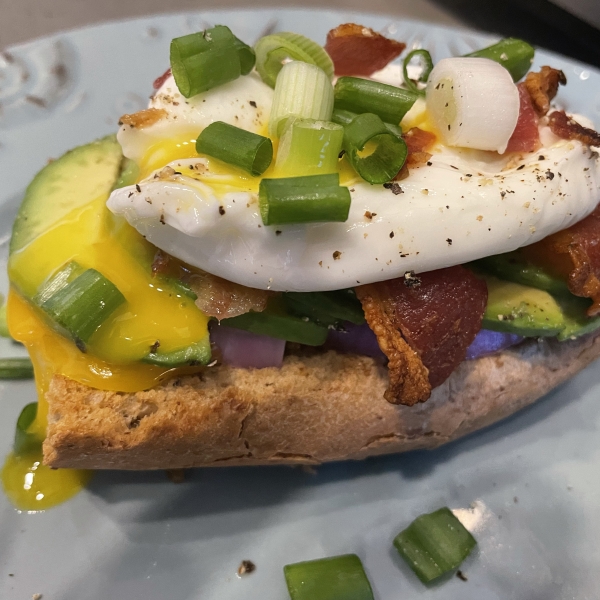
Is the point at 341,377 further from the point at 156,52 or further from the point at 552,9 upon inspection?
the point at 552,9

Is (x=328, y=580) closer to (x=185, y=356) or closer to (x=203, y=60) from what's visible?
(x=185, y=356)

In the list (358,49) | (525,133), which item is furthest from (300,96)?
(525,133)

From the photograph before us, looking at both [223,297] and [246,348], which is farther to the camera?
[246,348]

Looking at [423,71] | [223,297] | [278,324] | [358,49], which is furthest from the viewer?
[423,71]

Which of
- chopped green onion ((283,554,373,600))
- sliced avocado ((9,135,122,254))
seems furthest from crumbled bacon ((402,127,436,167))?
chopped green onion ((283,554,373,600))

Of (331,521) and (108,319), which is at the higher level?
(108,319)

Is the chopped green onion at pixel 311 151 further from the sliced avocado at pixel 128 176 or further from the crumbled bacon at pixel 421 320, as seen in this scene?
the sliced avocado at pixel 128 176

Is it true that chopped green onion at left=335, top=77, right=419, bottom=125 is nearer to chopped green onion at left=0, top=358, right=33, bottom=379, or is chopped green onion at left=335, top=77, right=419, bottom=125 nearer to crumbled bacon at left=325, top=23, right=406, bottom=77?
crumbled bacon at left=325, top=23, right=406, bottom=77
